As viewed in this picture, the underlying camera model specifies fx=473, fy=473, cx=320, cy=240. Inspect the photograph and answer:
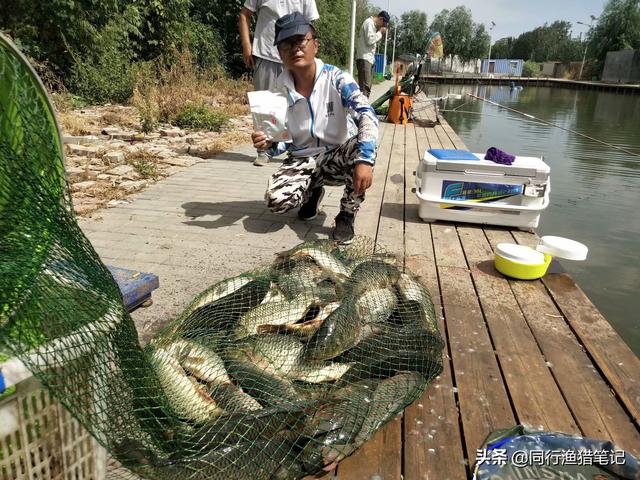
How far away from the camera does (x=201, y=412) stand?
1812 mm

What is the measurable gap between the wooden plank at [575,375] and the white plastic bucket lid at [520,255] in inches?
6.4

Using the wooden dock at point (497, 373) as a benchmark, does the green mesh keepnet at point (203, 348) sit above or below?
above

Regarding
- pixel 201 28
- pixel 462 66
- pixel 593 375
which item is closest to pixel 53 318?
pixel 593 375

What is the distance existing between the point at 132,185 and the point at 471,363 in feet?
14.3

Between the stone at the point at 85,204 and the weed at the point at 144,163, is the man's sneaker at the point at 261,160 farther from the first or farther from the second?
the stone at the point at 85,204

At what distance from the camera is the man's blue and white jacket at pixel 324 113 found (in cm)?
388

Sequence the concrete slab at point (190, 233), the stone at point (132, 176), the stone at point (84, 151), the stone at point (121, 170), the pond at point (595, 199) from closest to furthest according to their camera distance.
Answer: the concrete slab at point (190, 233) → the pond at point (595, 199) → the stone at point (132, 176) → the stone at point (121, 170) → the stone at point (84, 151)

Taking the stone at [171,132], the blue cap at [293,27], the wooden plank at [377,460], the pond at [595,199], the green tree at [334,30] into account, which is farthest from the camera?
the green tree at [334,30]

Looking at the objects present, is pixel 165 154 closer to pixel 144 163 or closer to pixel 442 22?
pixel 144 163

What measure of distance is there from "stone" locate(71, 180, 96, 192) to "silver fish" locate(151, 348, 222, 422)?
377 centimetres

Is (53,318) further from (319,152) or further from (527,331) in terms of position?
(319,152)

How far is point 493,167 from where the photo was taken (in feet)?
13.7

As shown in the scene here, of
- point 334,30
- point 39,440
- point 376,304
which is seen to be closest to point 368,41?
point 376,304

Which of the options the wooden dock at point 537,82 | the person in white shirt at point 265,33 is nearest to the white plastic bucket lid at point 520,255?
the person in white shirt at point 265,33
